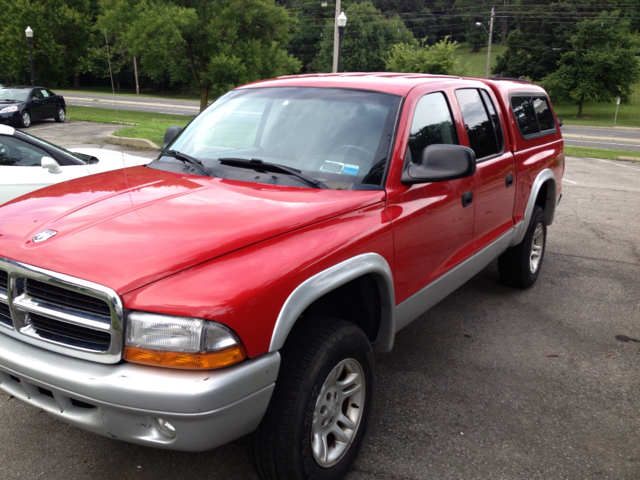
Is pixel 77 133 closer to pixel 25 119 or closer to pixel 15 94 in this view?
pixel 25 119

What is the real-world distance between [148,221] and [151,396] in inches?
31.2

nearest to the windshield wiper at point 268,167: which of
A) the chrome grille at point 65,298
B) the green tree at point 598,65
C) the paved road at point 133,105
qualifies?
the chrome grille at point 65,298

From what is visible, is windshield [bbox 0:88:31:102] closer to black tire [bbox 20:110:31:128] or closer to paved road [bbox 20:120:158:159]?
black tire [bbox 20:110:31:128]

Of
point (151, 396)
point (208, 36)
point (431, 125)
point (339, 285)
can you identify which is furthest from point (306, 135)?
point (208, 36)

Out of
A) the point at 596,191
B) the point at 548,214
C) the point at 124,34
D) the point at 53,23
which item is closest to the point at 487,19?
the point at 53,23

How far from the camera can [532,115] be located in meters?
5.05

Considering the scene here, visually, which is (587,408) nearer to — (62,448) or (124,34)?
(62,448)

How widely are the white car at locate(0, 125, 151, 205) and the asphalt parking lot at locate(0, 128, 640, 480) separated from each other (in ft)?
9.24

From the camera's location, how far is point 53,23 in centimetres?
3984

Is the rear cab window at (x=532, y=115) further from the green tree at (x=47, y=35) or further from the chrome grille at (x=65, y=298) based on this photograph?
the green tree at (x=47, y=35)

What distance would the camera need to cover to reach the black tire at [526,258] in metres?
5.09

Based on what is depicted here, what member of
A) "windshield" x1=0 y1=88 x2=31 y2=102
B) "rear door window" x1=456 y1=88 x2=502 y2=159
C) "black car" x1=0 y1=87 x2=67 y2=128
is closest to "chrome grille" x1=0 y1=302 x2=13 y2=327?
"rear door window" x1=456 y1=88 x2=502 y2=159

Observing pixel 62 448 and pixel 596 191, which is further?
pixel 596 191

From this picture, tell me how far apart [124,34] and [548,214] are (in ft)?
68.5
